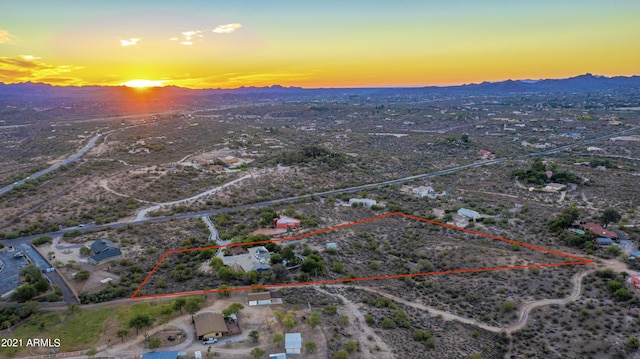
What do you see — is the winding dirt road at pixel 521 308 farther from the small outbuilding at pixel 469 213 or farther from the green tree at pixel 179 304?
the small outbuilding at pixel 469 213

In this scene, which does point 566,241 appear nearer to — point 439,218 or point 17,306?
point 439,218

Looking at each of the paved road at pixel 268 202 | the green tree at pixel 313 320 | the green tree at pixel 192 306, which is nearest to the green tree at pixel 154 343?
the green tree at pixel 192 306

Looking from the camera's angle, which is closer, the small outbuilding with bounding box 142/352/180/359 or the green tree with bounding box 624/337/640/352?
the small outbuilding with bounding box 142/352/180/359

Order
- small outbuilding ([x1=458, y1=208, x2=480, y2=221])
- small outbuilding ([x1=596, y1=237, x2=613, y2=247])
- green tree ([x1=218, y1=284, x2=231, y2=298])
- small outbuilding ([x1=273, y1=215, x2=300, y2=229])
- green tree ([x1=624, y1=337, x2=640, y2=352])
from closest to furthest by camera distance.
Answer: green tree ([x1=624, y1=337, x2=640, y2=352]) → green tree ([x1=218, y1=284, x2=231, y2=298]) → small outbuilding ([x1=596, y1=237, x2=613, y2=247]) → small outbuilding ([x1=273, y1=215, x2=300, y2=229]) → small outbuilding ([x1=458, y1=208, x2=480, y2=221])

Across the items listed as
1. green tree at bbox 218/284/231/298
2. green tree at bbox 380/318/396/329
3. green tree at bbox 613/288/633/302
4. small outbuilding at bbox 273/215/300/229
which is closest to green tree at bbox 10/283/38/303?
green tree at bbox 218/284/231/298

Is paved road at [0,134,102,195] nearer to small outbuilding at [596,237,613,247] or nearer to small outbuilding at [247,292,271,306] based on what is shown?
small outbuilding at [247,292,271,306]

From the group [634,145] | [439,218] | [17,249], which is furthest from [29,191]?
[634,145]

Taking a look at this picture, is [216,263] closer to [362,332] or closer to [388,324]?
[362,332]

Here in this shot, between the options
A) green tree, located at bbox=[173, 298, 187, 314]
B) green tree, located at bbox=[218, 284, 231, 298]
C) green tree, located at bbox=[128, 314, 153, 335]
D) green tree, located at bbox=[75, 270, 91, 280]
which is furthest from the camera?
green tree, located at bbox=[75, 270, 91, 280]
